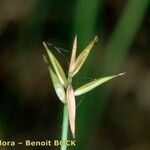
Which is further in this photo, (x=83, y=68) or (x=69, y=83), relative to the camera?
(x=83, y=68)

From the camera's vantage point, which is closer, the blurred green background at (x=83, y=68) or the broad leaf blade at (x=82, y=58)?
the broad leaf blade at (x=82, y=58)

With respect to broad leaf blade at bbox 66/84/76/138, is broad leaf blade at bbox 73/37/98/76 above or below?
above

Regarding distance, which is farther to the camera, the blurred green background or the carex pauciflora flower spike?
the blurred green background

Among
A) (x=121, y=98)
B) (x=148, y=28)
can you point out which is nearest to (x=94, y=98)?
(x=121, y=98)

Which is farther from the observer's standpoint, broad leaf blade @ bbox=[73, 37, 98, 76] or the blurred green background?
the blurred green background

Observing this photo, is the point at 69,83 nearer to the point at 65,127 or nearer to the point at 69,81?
the point at 69,81

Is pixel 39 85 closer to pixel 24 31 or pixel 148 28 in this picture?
pixel 24 31

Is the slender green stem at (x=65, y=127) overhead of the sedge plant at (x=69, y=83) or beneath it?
beneath

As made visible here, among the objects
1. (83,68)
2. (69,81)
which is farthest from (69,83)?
(83,68)
